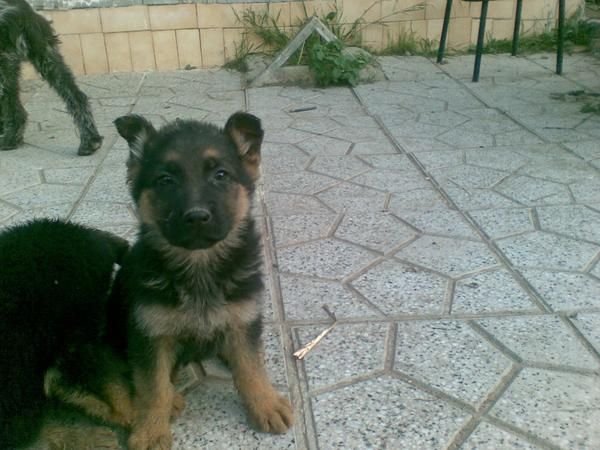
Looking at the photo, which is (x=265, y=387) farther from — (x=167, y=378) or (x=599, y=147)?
(x=599, y=147)

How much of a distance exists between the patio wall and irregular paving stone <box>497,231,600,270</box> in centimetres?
530

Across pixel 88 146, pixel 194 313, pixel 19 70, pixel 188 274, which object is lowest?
pixel 88 146

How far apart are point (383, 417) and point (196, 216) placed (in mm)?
1082

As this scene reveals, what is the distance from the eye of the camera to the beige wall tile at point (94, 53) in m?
7.79

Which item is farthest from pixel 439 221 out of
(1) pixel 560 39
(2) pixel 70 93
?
(1) pixel 560 39

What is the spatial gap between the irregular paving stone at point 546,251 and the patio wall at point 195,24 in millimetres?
5301

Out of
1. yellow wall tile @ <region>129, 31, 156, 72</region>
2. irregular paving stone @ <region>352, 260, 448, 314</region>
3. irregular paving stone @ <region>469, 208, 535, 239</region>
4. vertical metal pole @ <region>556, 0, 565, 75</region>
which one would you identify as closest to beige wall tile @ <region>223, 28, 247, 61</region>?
yellow wall tile @ <region>129, 31, 156, 72</region>

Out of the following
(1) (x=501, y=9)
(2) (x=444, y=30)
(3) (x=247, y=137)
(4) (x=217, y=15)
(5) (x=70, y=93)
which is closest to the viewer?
(3) (x=247, y=137)

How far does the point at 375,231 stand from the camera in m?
3.88

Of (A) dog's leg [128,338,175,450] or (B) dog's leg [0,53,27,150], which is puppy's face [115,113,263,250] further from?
(B) dog's leg [0,53,27,150]

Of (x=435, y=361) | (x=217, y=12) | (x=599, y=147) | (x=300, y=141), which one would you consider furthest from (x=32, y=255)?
(x=217, y=12)

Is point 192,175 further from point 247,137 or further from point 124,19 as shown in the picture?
point 124,19

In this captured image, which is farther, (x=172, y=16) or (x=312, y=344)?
(x=172, y=16)

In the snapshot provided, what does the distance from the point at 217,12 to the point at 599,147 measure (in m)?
5.05
